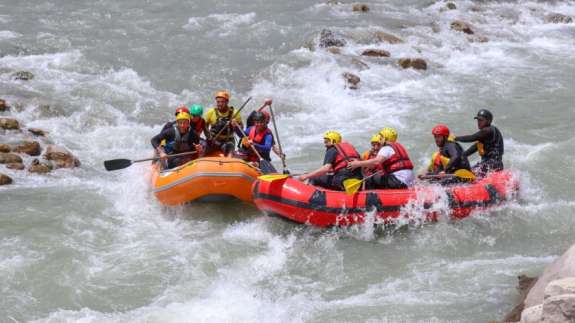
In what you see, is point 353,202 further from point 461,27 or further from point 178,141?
point 461,27

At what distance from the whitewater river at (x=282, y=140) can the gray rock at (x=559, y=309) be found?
1899 millimetres

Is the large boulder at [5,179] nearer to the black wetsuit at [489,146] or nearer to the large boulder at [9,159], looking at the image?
the large boulder at [9,159]

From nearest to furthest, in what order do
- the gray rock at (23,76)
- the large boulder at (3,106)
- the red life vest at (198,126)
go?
1. the red life vest at (198,126)
2. the large boulder at (3,106)
3. the gray rock at (23,76)

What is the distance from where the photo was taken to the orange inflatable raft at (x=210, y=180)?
8195 millimetres

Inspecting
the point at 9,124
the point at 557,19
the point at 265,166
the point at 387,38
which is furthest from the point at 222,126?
the point at 557,19

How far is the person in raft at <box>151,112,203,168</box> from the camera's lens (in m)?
8.84

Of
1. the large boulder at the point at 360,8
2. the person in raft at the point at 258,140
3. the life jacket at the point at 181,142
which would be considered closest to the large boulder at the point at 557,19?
the large boulder at the point at 360,8

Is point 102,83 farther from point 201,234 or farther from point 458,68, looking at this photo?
point 458,68

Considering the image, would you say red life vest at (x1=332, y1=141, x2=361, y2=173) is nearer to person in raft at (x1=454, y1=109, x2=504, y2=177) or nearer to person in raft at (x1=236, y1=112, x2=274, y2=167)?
person in raft at (x1=236, y1=112, x2=274, y2=167)

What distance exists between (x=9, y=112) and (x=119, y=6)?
791cm

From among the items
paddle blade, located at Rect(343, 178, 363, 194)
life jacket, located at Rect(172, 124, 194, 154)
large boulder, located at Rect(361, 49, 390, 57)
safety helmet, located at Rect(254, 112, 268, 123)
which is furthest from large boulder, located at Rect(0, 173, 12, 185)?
large boulder, located at Rect(361, 49, 390, 57)

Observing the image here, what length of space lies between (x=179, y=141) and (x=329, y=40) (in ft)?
26.6

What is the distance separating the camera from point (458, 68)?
15.8 m

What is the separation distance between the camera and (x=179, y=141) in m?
8.94
